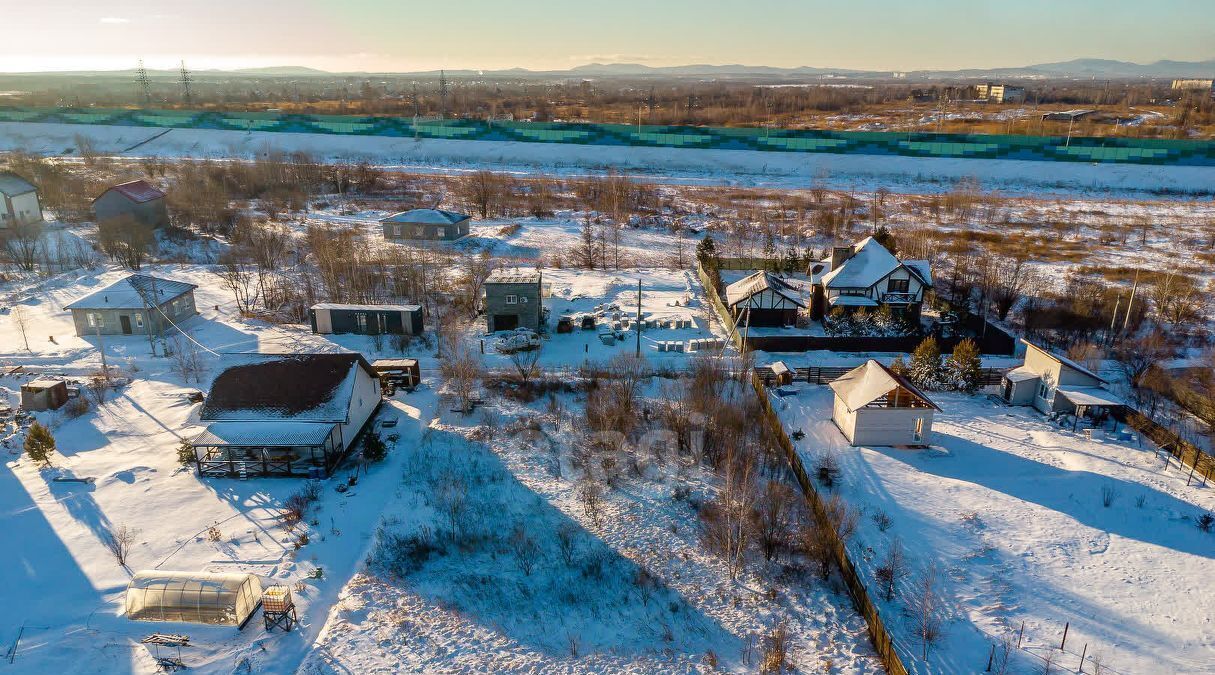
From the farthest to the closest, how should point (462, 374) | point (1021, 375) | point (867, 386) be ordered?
1. point (1021, 375)
2. point (462, 374)
3. point (867, 386)

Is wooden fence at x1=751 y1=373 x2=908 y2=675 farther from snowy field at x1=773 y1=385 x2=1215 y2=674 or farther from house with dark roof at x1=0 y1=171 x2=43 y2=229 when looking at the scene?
house with dark roof at x1=0 y1=171 x2=43 y2=229

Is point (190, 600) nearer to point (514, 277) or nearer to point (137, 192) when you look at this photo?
point (514, 277)

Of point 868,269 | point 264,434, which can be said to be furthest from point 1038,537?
point 264,434

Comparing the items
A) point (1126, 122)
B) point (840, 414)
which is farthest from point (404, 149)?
point (1126, 122)

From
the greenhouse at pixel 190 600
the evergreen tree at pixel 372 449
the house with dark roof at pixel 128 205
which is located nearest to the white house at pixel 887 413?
the evergreen tree at pixel 372 449

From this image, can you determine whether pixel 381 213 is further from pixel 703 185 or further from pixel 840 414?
pixel 840 414

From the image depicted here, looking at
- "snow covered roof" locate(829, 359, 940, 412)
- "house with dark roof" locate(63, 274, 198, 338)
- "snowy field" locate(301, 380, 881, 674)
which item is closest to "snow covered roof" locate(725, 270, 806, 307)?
"snow covered roof" locate(829, 359, 940, 412)
